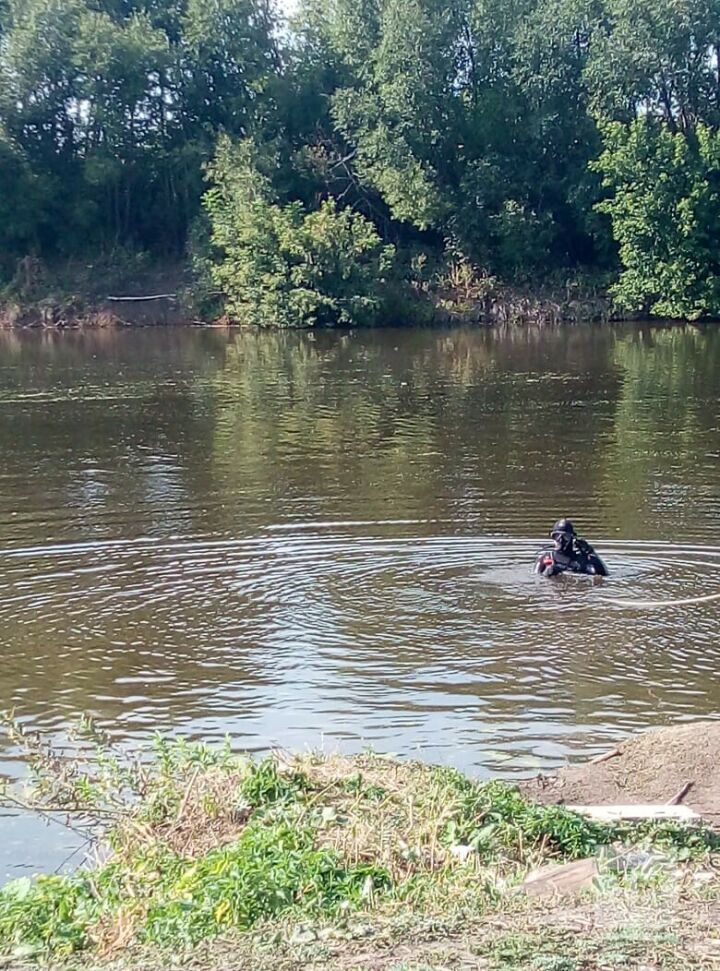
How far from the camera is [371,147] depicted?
60.6 meters

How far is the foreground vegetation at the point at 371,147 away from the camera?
57750mm

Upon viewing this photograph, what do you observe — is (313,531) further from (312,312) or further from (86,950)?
(312,312)

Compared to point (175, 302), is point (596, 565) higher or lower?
lower

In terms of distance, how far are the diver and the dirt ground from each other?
5.02m

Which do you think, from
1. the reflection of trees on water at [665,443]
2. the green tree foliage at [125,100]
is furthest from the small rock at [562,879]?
the green tree foliage at [125,100]

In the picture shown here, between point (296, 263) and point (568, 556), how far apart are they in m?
46.3

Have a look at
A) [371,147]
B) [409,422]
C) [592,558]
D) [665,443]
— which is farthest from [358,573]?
[371,147]

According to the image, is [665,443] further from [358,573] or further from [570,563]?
[358,573]

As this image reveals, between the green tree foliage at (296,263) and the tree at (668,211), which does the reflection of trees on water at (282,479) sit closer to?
the green tree foliage at (296,263)

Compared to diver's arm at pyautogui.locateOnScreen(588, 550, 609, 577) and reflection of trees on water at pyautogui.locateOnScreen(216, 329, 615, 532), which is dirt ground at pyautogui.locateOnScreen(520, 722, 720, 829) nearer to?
diver's arm at pyautogui.locateOnScreen(588, 550, 609, 577)

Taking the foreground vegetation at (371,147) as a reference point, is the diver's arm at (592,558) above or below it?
below

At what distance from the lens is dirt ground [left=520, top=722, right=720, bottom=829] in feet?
26.3

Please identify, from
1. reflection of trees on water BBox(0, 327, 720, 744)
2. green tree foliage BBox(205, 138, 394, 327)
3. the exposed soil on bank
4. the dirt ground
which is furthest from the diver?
the exposed soil on bank

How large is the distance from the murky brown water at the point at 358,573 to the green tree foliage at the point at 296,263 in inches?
1045
